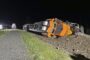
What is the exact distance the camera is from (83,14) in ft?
209

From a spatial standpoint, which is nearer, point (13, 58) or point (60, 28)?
point (13, 58)

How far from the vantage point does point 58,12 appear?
81.2 m

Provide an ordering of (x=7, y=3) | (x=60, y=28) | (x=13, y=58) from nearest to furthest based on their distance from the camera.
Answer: (x=13, y=58), (x=60, y=28), (x=7, y=3)

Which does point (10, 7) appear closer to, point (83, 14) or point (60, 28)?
point (83, 14)

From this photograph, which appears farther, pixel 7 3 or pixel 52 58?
pixel 7 3

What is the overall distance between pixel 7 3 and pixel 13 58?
105254 mm

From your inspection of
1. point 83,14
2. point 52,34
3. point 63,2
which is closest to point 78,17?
point 83,14

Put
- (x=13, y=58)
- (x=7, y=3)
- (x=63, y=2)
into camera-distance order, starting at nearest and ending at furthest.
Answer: (x=13, y=58) < (x=63, y=2) < (x=7, y=3)

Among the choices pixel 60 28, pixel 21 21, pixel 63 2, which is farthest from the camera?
pixel 21 21

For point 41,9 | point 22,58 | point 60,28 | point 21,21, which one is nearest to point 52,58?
point 22,58

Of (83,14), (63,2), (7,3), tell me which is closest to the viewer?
(83,14)

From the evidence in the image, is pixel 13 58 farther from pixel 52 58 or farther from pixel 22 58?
pixel 52 58

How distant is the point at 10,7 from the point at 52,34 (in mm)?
83928

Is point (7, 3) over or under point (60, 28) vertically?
over
